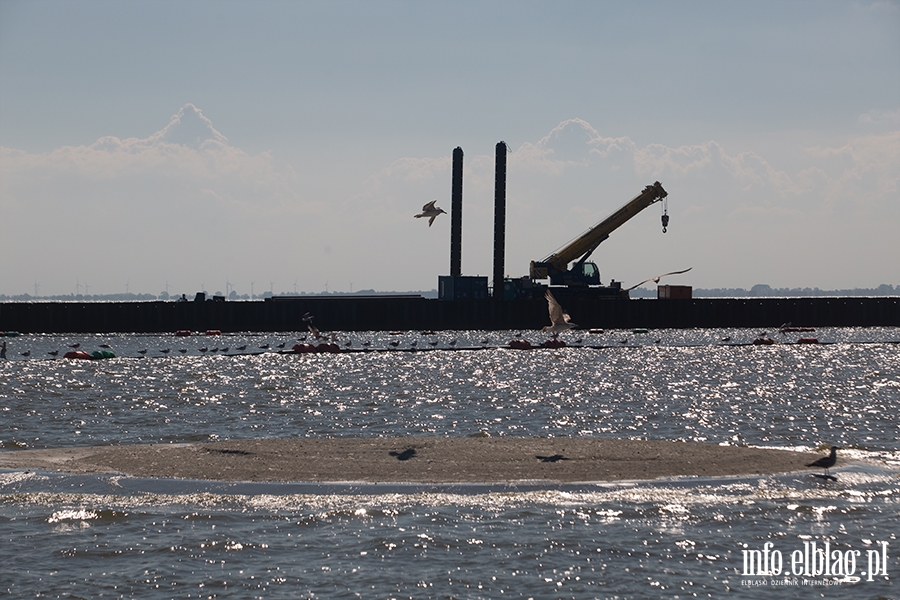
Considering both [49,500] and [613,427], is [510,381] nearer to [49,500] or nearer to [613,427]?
[613,427]

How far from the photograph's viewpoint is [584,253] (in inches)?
4114

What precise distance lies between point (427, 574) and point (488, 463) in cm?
794

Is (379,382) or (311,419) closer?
(311,419)

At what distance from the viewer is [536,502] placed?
18594 millimetres

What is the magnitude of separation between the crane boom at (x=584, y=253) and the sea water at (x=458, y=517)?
64.9 meters

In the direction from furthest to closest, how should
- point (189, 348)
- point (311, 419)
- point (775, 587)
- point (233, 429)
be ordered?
point (189, 348), point (311, 419), point (233, 429), point (775, 587)

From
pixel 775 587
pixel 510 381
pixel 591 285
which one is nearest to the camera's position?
pixel 775 587

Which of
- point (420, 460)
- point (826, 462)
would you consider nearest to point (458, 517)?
point (420, 460)

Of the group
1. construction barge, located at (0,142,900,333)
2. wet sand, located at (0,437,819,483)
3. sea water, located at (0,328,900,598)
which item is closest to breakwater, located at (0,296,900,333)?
construction barge, located at (0,142,900,333)

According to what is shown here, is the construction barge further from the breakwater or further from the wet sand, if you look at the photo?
the wet sand

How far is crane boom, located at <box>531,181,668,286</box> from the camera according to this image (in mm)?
101306

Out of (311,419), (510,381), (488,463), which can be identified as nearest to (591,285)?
(510,381)

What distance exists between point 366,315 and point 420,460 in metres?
81.1

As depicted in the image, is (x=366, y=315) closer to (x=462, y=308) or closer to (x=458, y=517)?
(x=462, y=308)
